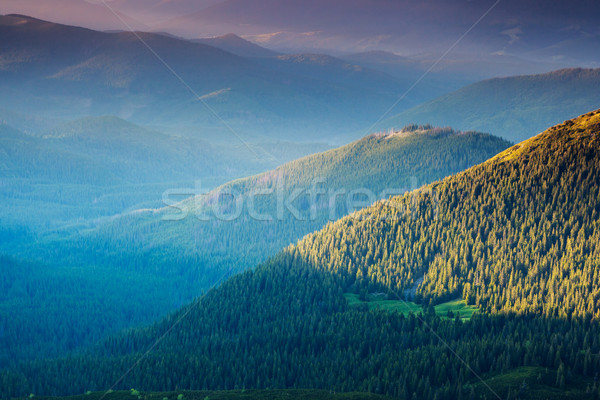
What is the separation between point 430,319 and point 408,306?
53.5 ft

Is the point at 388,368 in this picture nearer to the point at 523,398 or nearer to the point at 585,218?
the point at 523,398

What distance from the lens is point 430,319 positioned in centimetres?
15000

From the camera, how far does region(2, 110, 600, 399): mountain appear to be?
12025cm

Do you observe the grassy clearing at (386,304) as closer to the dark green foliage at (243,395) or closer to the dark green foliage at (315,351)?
the dark green foliage at (315,351)

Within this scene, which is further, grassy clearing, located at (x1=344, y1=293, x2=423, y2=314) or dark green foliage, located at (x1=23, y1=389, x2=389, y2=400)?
grassy clearing, located at (x1=344, y1=293, x2=423, y2=314)

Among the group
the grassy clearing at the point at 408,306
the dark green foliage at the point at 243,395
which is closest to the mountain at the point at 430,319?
the grassy clearing at the point at 408,306

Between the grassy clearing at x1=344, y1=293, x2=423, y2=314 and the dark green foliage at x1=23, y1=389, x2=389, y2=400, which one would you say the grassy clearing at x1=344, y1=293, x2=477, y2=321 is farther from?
the dark green foliage at x1=23, y1=389, x2=389, y2=400

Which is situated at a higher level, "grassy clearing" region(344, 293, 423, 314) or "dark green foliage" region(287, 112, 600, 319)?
"dark green foliage" region(287, 112, 600, 319)

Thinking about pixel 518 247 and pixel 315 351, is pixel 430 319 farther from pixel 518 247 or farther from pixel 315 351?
pixel 518 247

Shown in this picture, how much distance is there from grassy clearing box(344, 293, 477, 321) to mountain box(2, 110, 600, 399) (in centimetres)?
79

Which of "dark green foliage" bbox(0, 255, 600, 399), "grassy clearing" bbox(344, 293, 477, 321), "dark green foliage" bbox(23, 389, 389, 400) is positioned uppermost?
"grassy clearing" bbox(344, 293, 477, 321)

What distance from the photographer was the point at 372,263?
195625 millimetres

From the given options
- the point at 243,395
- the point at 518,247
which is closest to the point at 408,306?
the point at 518,247

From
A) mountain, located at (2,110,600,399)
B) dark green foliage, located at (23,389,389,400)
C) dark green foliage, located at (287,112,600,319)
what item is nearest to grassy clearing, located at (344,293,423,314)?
mountain, located at (2,110,600,399)
